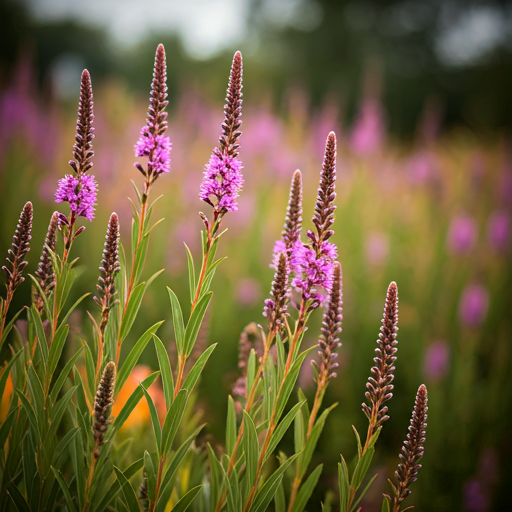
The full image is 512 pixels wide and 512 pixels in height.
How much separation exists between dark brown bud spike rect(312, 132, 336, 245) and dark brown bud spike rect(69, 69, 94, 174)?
52 cm

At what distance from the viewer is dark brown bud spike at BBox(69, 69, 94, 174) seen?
99cm

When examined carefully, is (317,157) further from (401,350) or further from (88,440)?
(88,440)

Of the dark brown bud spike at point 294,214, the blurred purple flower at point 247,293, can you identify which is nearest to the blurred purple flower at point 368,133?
the blurred purple flower at point 247,293

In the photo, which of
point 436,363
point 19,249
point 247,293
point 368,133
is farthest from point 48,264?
point 368,133

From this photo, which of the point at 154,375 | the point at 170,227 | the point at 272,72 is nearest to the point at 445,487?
the point at 154,375

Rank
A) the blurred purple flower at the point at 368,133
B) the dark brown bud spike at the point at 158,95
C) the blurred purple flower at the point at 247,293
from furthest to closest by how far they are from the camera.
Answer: the blurred purple flower at the point at 368,133 < the blurred purple flower at the point at 247,293 < the dark brown bud spike at the point at 158,95

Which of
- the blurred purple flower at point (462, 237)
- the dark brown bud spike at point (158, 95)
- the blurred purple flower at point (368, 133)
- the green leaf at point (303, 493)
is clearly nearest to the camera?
the dark brown bud spike at point (158, 95)

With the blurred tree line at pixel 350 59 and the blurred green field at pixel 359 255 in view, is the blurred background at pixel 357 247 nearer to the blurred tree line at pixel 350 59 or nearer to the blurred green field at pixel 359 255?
the blurred green field at pixel 359 255

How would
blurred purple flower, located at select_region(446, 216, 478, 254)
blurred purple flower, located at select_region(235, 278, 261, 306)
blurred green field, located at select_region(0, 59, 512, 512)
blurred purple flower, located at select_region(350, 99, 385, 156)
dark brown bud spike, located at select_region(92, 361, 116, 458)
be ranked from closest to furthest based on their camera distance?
dark brown bud spike, located at select_region(92, 361, 116, 458) → blurred green field, located at select_region(0, 59, 512, 512) → blurred purple flower, located at select_region(235, 278, 261, 306) → blurred purple flower, located at select_region(446, 216, 478, 254) → blurred purple flower, located at select_region(350, 99, 385, 156)

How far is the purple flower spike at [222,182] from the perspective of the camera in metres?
0.99

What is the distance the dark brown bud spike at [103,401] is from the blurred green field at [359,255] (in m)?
1.35

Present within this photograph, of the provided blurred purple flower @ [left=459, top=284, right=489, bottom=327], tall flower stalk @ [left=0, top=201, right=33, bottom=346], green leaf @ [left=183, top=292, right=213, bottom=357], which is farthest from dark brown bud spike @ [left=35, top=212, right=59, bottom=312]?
blurred purple flower @ [left=459, top=284, right=489, bottom=327]

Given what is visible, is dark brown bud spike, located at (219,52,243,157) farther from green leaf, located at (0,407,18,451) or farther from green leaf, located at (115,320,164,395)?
green leaf, located at (0,407,18,451)

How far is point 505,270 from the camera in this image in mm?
4395
